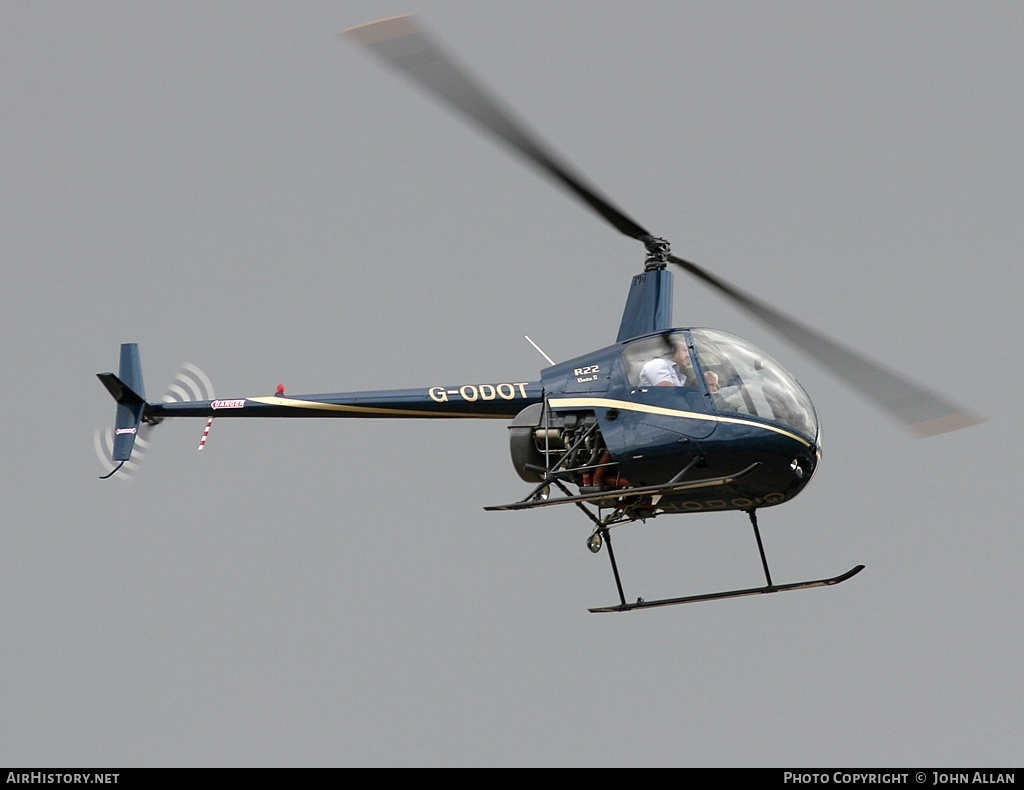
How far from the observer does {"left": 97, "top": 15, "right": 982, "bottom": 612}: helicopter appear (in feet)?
40.1

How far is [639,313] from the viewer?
14742mm

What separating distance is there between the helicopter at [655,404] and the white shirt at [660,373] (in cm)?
1

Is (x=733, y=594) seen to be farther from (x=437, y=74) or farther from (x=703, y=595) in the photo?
(x=437, y=74)

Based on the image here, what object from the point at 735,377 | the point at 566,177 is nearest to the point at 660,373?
the point at 735,377

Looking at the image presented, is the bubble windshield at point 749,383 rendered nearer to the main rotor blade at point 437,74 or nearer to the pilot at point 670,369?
the pilot at point 670,369

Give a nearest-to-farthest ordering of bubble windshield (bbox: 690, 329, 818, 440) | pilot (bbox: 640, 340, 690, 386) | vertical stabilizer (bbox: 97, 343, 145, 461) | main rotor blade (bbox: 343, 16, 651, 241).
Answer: main rotor blade (bbox: 343, 16, 651, 241), bubble windshield (bbox: 690, 329, 818, 440), pilot (bbox: 640, 340, 690, 386), vertical stabilizer (bbox: 97, 343, 145, 461)

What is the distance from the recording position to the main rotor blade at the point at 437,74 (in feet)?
38.3

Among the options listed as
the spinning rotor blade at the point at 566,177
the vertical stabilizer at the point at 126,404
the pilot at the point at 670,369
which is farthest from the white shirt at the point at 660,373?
the vertical stabilizer at the point at 126,404

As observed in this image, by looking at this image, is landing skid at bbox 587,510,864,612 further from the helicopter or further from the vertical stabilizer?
the vertical stabilizer

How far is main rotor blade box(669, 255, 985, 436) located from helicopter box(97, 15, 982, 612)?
0.4 inches

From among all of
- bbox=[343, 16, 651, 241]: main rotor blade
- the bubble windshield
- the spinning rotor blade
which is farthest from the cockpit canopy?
bbox=[343, 16, 651, 241]: main rotor blade
